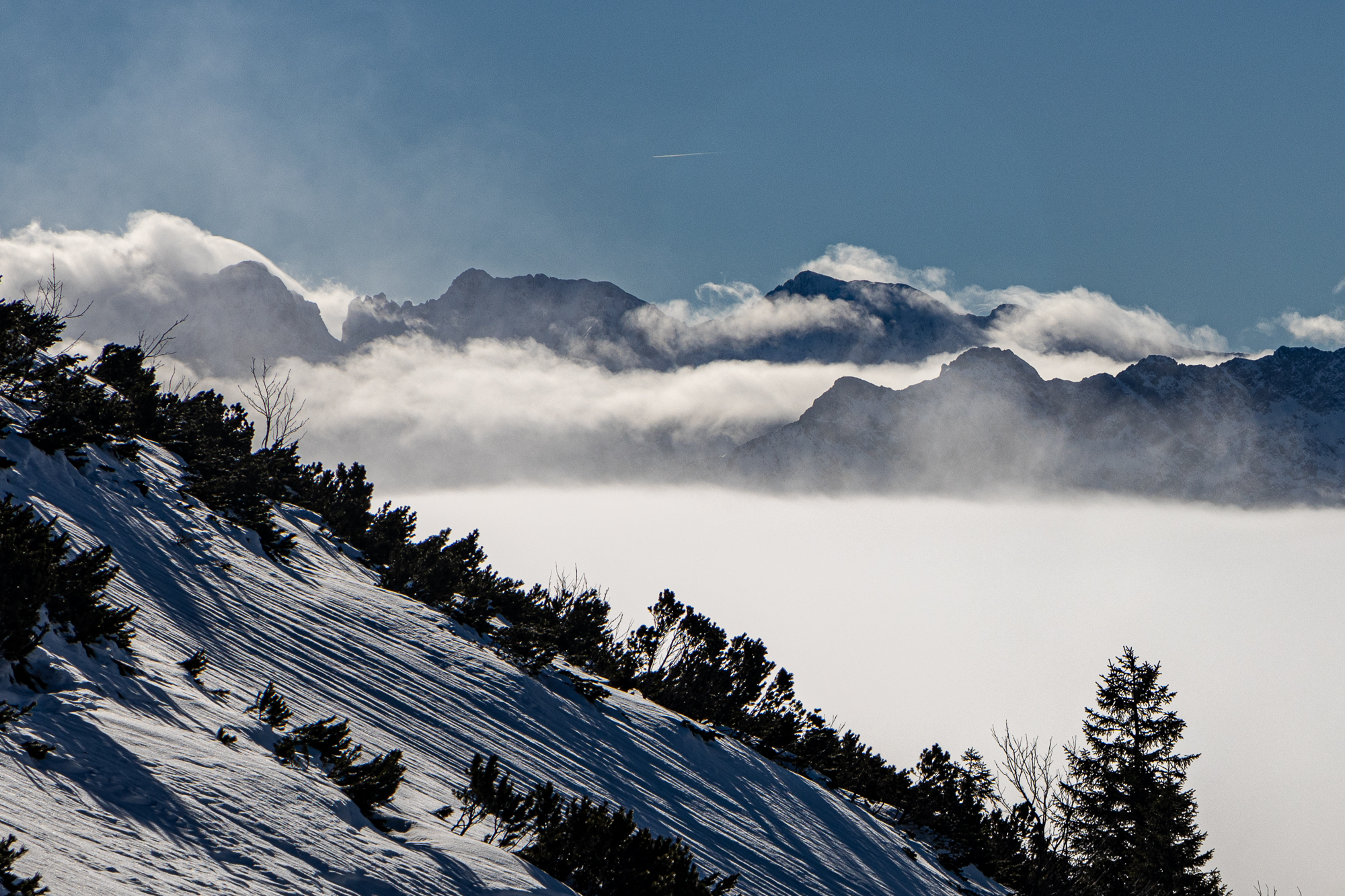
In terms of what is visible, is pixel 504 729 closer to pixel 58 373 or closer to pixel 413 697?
pixel 413 697

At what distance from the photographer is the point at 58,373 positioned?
14469 millimetres

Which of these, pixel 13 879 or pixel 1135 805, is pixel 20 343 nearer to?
pixel 13 879

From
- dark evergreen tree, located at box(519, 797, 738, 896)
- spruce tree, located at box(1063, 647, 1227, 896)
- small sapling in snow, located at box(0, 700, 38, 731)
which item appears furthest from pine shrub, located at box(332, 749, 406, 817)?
spruce tree, located at box(1063, 647, 1227, 896)

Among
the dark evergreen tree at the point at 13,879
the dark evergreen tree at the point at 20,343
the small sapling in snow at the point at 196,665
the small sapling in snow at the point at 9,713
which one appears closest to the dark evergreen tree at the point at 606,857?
the small sapling in snow at the point at 196,665

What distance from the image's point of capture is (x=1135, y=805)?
3247 centimetres

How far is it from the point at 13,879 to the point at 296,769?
3118mm

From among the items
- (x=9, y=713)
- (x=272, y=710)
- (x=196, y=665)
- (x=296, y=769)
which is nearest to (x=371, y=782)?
(x=296, y=769)

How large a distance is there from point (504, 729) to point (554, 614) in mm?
9730

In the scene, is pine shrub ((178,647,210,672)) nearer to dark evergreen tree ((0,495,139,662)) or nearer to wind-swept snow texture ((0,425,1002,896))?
wind-swept snow texture ((0,425,1002,896))

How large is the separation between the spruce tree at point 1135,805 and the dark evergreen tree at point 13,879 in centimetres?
3062

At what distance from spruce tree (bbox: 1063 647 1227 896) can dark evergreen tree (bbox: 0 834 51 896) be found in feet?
100

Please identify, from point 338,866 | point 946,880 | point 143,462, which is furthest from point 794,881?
point 143,462

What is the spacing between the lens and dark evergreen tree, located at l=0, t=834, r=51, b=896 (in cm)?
402

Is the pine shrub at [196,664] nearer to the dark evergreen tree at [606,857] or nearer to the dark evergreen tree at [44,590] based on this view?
the dark evergreen tree at [44,590]
